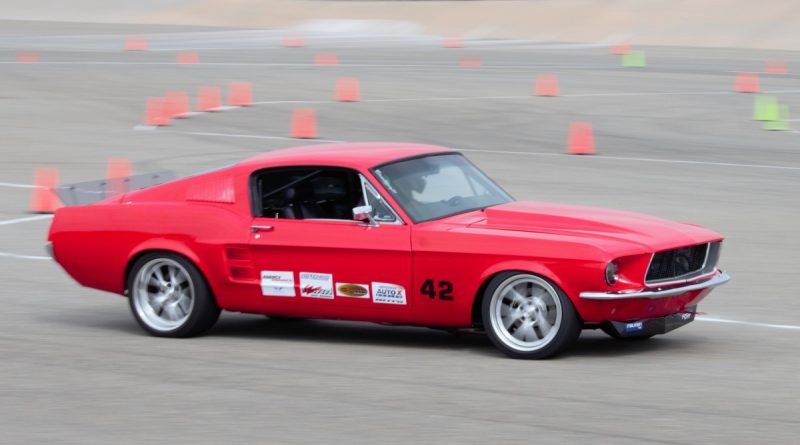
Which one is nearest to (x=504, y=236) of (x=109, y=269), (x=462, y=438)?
(x=462, y=438)

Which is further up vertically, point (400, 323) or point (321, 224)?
point (321, 224)

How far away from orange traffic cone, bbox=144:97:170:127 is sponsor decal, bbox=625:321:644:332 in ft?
60.5

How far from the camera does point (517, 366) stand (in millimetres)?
8125

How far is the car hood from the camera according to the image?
820 cm

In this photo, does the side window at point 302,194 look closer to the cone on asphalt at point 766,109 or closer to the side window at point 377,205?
the side window at point 377,205

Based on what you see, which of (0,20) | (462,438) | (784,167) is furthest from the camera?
(0,20)

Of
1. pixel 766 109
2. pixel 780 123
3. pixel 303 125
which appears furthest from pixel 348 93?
pixel 780 123

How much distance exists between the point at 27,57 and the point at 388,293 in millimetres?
35272

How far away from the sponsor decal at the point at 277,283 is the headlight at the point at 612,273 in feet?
6.82

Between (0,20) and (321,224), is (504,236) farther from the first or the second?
(0,20)

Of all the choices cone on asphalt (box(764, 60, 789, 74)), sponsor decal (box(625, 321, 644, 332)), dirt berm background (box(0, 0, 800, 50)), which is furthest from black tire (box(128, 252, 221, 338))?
dirt berm background (box(0, 0, 800, 50))

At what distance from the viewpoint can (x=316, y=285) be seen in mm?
8734

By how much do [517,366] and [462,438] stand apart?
1.62 metres

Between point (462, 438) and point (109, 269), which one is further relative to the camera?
point (109, 269)
